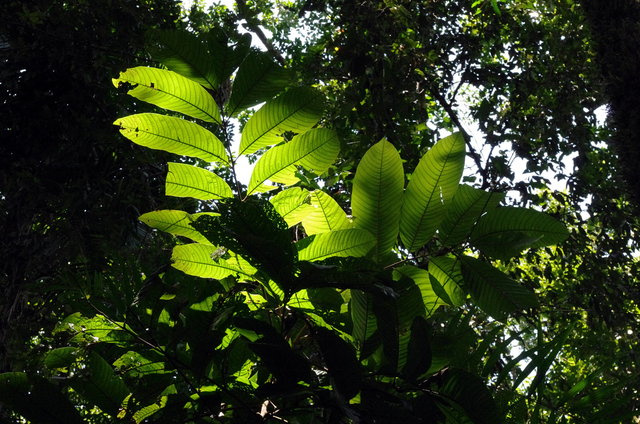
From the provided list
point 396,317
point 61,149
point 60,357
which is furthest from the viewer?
point 61,149

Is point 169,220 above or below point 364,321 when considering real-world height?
above

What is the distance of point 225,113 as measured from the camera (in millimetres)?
882

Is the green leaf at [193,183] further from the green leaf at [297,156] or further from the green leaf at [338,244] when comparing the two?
the green leaf at [338,244]

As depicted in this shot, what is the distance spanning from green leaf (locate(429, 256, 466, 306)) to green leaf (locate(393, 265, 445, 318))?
14mm

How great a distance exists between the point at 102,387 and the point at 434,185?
0.59m

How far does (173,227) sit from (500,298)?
1.52 feet

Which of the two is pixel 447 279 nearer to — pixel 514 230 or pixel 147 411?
pixel 514 230

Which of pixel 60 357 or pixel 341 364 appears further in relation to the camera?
pixel 60 357

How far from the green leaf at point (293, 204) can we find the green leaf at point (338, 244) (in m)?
0.10

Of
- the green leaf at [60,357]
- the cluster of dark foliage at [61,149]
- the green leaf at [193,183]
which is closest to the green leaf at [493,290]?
the green leaf at [193,183]

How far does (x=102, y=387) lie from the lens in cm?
86

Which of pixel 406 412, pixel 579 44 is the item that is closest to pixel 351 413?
pixel 406 412

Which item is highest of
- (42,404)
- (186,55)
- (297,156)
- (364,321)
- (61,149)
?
(61,149)

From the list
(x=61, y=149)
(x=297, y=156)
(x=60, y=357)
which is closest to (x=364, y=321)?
(x=297, y=156)
